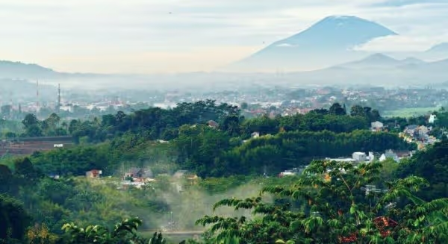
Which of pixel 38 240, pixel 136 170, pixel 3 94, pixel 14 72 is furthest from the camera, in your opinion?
pixel 14 72

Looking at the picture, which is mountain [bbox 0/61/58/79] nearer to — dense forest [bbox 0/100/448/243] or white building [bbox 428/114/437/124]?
dense forest [bbox 0/100/448/243]

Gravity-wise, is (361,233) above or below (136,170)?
above

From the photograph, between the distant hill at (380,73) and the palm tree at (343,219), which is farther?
the distant hill at (380,73)

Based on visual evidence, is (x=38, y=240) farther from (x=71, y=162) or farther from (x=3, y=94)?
(x=3, y=94)

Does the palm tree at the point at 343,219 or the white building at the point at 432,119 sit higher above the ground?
the palm tree at the point at 343,219

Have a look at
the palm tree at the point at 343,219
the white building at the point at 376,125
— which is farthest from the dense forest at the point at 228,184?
the white building at the point at 376,125

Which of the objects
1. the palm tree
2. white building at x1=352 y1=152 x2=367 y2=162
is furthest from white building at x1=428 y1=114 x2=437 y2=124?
the palm tree

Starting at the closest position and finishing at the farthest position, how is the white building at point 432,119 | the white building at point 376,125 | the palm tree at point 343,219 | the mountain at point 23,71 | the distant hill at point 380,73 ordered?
the palm tree at point 343,219 → the white building at point 376,125 → the white building at point 432,119 → the mountain at point 23,71 → the distant hill at point 380,73

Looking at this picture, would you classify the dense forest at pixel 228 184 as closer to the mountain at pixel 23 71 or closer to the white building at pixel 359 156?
the white building at pixel 359 156

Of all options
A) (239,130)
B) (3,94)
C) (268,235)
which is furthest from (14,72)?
(268,235)
